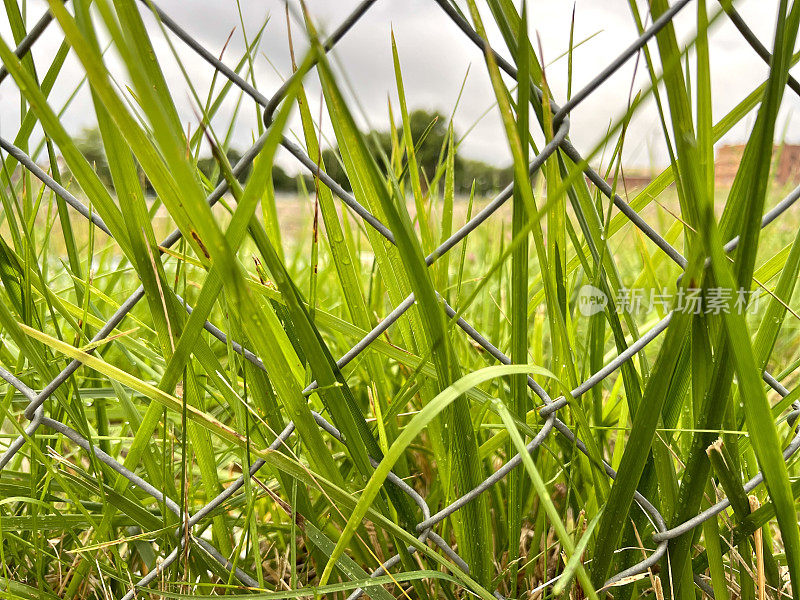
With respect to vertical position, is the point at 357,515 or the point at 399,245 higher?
the point at 399,245

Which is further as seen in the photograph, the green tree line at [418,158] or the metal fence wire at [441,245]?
the green tree line at [418,158]

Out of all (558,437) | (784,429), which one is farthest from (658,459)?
(784,429)

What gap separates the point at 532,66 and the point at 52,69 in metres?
0.31

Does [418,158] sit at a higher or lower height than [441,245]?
higher

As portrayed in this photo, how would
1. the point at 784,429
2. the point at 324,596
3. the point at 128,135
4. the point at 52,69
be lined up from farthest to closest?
the point at 784,429
the point at 324,596
the point at 52,69
the point at 128,135

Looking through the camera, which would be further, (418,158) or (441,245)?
(418,158)

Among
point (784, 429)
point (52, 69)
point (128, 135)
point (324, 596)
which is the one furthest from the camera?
point (784, 429)

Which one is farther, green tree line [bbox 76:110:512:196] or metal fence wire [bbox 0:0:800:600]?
green tree line [bbox 76:110:512:196]

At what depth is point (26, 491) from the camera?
474 mm

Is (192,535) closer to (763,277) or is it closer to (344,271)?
(344,271)

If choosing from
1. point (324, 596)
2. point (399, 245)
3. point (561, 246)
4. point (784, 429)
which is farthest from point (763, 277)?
point (784, 429)

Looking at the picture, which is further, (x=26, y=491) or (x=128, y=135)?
(x=26, y=491)

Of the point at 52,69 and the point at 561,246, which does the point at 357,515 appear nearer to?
the point at 561,246

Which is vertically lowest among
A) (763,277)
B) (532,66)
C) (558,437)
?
(558,437)
